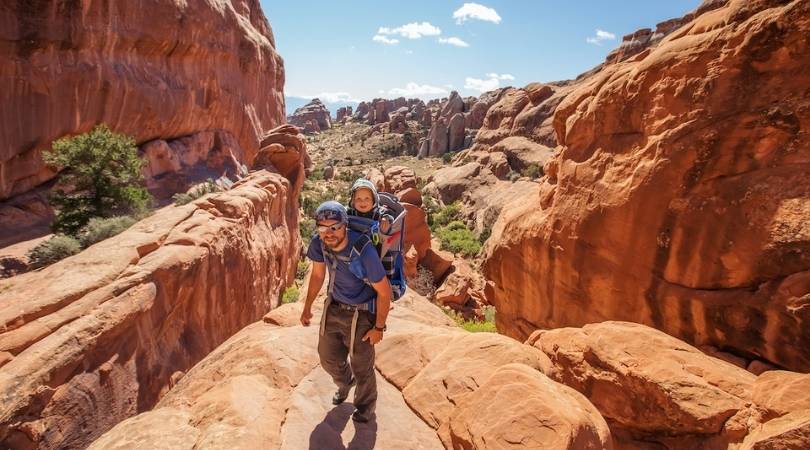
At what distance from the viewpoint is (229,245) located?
40.1 ft

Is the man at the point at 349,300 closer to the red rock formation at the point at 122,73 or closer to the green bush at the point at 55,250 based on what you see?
the green bush at the point at 55,250

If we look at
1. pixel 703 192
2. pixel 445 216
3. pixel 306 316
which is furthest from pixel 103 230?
pixel 445 216

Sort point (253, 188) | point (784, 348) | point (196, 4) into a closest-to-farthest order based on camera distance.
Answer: point (784, 348), point (253, 188), point (196, 4)

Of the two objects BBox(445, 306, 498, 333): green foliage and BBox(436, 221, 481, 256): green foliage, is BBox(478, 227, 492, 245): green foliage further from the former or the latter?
BBox(445, 306, 498, 333): green foliage

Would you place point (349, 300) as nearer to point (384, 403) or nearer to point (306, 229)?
point (384, 403)

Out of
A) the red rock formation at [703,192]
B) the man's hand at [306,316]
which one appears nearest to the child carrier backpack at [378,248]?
the man's hand at [306,316]

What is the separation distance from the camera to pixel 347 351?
4.63 meters

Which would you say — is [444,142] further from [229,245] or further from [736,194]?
[736,194]

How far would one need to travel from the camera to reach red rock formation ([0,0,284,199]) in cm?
1894

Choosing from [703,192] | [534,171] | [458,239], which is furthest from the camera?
[534,171]

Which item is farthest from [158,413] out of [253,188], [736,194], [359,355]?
[253,188]

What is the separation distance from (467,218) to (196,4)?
28223 millimetres

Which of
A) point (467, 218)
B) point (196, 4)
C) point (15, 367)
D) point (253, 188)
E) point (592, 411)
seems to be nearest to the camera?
point (592, 411)

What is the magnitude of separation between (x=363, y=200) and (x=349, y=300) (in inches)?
45.1
